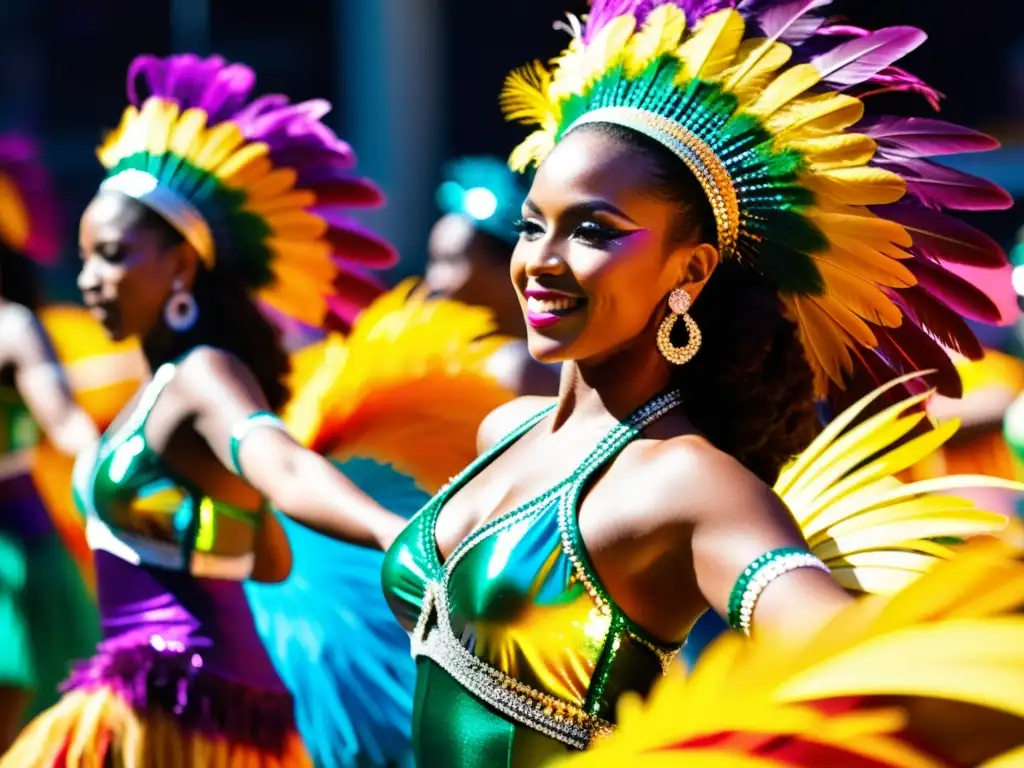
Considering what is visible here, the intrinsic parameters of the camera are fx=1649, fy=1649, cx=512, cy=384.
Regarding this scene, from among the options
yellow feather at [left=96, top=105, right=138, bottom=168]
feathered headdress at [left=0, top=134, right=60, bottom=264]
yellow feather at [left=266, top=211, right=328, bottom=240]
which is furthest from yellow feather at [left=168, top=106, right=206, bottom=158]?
feathered headdress at [left=0, top=134, right=60, bottom=264]

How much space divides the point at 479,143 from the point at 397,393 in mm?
7344

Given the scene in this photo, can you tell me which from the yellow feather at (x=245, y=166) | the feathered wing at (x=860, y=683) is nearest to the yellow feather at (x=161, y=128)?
the yellow feather at (x=245, y=166)

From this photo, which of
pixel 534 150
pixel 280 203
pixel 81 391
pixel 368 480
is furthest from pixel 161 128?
pixel 534 150

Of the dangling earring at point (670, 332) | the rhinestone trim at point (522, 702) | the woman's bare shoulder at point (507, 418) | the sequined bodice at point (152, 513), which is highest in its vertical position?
the dangling earring at point (670, 332)

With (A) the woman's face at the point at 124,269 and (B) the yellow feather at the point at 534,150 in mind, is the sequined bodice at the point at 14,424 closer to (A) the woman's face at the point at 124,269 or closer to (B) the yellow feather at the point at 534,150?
(A) the woman's face at the point at 124,269

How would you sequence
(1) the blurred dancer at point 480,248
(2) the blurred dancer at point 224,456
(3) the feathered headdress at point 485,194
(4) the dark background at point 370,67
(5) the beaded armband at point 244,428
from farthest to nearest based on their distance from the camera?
(4) the dark background at point 370,67, (3) the feathered headdress at point 485,194, (1) the blurred dancer at point 480,248, (2) the blurred dancer at point 224,456, (5) the beaded armband at point 244,428

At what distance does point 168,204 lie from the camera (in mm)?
3781

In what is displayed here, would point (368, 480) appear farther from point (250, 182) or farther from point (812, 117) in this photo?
point (812, 117)

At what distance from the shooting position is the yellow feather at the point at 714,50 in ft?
7.75

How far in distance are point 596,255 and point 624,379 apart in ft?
0.66

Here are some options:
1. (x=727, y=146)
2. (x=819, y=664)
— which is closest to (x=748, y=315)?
(x=727, y=146)

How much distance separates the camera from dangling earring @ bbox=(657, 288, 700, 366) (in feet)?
7.68

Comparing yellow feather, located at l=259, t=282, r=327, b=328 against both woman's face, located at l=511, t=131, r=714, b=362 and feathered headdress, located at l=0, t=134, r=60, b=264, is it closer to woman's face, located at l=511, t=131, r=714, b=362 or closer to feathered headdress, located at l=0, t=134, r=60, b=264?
feathered headdress, located at l=0, t=134, r=60, b=264

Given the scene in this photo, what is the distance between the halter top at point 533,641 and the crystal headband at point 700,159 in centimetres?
27
